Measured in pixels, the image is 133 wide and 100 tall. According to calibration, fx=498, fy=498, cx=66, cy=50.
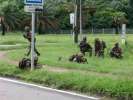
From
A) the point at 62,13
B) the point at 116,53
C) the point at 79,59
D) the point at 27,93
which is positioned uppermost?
the point at 27,93

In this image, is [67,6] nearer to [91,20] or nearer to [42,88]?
[91,20]

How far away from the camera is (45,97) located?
13648mm

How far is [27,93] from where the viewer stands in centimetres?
1443

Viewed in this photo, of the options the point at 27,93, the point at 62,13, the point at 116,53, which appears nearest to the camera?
the point at 27,93

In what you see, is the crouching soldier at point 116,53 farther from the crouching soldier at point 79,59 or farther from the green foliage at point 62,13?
the green foliage at point 62,13

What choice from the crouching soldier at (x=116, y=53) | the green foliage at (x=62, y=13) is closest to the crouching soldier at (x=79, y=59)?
the crouching soldier at (x=116, y=53)

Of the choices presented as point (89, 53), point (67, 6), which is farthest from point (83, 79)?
point (67, 6)

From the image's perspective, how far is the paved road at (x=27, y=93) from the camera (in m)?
13.5

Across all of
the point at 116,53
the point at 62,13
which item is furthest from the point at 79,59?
the point at 62,13

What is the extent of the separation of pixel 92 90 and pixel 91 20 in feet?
269

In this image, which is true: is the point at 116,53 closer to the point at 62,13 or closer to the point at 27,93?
the point at 27,93

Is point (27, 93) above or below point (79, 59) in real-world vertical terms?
above

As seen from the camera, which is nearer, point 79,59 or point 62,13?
point 79,59

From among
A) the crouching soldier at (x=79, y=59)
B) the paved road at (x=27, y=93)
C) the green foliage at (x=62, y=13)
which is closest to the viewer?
the paved road at (x=27, y=93)
